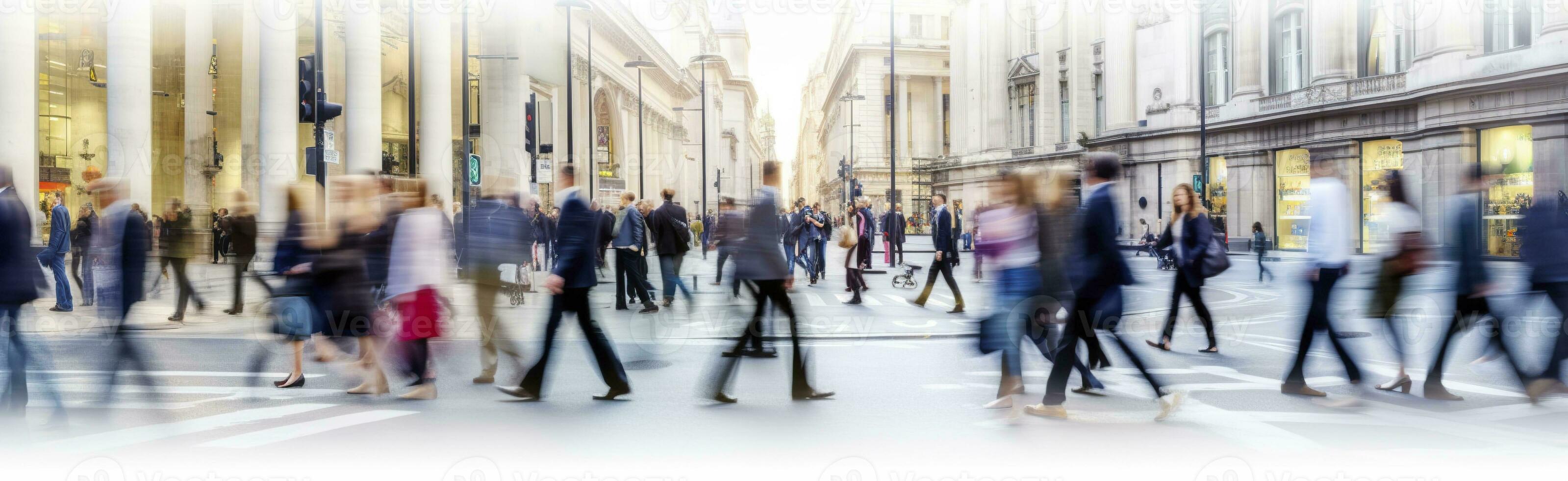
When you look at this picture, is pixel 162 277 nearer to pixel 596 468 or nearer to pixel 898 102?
pixel 596 468

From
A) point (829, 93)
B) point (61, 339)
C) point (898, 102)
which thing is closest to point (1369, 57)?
point (61, 339)

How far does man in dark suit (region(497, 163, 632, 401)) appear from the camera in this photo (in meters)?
7.03

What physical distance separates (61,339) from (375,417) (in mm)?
6924

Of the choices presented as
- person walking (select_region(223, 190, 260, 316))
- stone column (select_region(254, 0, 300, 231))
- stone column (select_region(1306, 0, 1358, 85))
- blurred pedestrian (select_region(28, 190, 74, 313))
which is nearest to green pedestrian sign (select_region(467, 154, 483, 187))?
person walking (select_region(223, 190, 260, 316))

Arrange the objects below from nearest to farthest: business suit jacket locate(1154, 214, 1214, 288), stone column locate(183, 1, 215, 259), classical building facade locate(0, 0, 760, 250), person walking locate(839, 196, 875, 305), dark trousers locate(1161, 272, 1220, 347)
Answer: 1. business suit jacket locate(1154, 214, 1214, 288)
2. dark trousers locate(1161, 272, 1220, 347)
3. person walking locate(839, 196, 875, 305)
4. classical building facade locate(0, 0, 760, 250)
5. stone column locate(183, 1, 215, 259)

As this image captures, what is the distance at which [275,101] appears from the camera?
80.0 feet

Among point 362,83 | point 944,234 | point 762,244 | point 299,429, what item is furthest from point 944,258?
point 362,83

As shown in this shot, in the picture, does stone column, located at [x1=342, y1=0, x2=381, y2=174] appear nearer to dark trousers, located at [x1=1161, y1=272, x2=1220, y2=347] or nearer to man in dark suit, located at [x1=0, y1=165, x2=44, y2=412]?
man in dark suit, located at [x1=0, y1=165, x2=44, y2=412]

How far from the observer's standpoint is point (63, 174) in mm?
35562

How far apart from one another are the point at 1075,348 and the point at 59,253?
42.7ft

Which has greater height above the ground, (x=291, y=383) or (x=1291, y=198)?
(x=1291, y=198)

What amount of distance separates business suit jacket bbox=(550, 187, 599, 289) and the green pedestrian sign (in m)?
11.2

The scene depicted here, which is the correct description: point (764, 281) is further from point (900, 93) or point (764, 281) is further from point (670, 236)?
point (900, 93)

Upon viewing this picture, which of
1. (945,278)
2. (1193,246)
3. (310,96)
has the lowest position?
(945,278)
